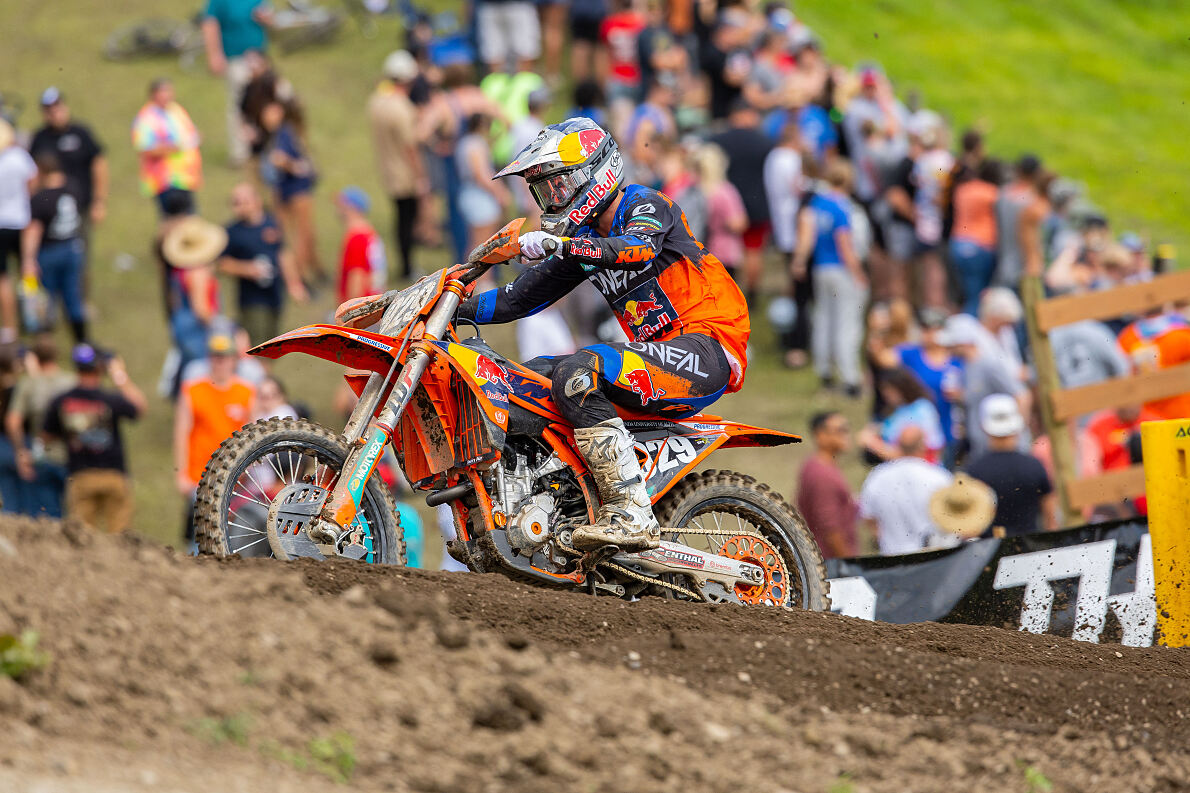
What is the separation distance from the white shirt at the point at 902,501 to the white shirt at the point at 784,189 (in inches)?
190

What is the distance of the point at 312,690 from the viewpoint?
459 cm

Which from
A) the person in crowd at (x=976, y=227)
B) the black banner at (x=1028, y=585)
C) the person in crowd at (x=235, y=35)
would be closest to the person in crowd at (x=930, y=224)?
the person in crowd at (x=976, y=227)

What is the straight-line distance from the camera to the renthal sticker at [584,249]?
21.5 ft

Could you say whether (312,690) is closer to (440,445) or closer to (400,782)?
(400,782)

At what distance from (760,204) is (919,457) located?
15.7ft

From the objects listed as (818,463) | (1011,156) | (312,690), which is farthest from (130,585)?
(1011,156)

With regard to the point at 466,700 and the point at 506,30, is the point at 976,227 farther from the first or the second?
the point at 466,700

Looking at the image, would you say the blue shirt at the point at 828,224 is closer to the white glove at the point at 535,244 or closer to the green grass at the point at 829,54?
the green grass at the point at 829,54

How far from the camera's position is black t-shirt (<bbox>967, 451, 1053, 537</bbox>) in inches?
393

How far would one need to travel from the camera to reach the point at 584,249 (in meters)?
6.55

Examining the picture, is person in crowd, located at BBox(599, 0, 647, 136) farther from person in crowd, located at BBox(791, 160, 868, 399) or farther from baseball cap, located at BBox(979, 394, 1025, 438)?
baseball cap, located at BBox(979, 394, 1025, 438)

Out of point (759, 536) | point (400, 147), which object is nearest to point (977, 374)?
point (759, 536)

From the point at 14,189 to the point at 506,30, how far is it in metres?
6.37

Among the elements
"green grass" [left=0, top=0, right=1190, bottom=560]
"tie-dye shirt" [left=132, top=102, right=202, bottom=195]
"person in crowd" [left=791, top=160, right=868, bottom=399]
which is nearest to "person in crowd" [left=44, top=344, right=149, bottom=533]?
"green grass" [left=0, top=0, right=1190, bottom=560]
